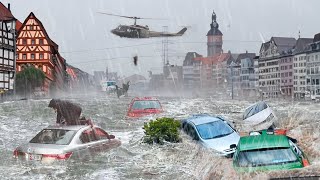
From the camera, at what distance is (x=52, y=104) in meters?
18.9

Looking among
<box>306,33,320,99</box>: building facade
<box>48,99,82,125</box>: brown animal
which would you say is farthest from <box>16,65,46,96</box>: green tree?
<box>306,33,320,99</box>: building facade

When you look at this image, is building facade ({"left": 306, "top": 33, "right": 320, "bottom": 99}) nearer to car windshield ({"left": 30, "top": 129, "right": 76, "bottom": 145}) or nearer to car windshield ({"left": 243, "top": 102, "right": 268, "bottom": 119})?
car windshield ({"left": 243, "top": 102, "right": 268, "bottom": 119})

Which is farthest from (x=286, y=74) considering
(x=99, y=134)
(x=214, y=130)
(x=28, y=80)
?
(x=99, y=134)

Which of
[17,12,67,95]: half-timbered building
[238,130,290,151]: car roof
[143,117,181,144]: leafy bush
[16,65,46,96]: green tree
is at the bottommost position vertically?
[143,117,181,144]: leafy bush

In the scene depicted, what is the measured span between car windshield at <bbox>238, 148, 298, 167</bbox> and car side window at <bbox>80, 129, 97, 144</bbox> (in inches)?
176

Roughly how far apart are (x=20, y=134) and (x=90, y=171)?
11.0m

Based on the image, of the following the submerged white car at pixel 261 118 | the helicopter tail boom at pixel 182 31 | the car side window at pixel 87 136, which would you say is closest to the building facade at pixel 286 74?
the helicopter tail boom at pixel 182 31

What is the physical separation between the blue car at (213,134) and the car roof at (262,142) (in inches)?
120

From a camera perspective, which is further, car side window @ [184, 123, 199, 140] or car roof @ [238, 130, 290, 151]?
car side window @ [184, 123, 199, 140]

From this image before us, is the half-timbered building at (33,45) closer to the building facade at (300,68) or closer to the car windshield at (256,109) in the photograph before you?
the car windshield at (256,109)

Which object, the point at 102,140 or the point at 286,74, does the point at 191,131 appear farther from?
the point at 286,74

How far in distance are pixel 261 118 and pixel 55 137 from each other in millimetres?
13475

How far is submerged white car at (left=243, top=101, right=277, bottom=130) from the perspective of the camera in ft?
74.9

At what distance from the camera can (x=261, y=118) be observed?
76.4ft
